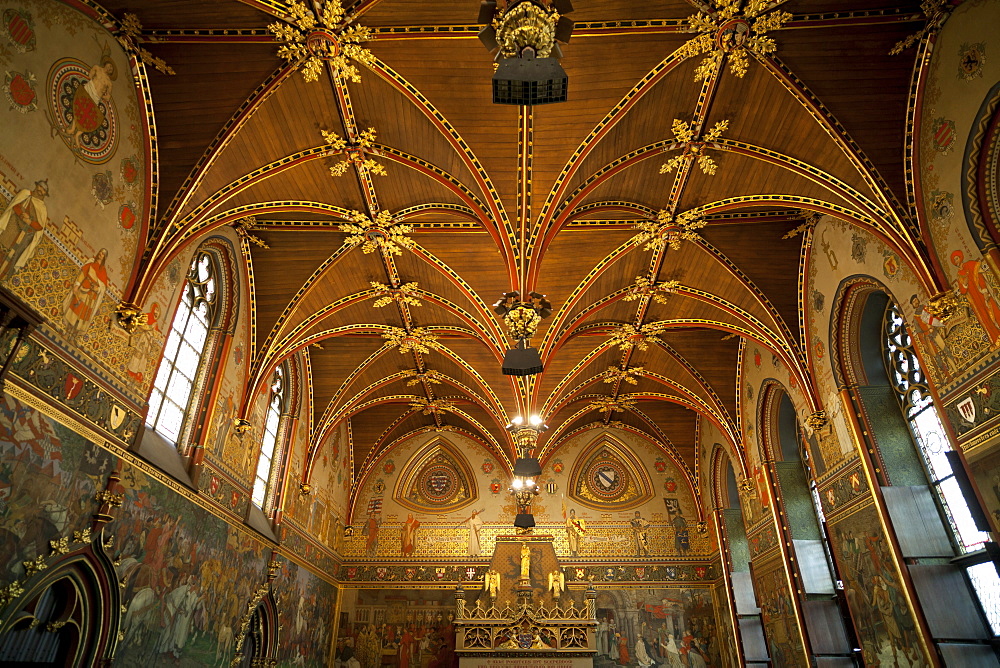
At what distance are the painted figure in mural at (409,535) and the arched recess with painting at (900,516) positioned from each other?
13971 mm

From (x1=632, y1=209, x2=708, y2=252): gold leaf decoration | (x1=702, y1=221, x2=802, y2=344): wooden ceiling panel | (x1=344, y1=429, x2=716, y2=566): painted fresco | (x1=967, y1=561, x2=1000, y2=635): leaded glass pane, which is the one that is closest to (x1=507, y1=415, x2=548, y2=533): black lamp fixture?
(x1=344, y1=429, x2=716, y2=566): painted fresco

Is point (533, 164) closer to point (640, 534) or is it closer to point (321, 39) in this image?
point (321, 39)

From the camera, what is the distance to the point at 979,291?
29.7 feet

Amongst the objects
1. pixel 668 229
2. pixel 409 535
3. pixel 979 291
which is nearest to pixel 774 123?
pixel 668 229

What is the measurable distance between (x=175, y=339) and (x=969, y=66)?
14.3 metres

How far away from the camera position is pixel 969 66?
9.16m

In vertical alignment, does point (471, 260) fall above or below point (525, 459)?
above

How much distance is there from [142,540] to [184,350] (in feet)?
12.8

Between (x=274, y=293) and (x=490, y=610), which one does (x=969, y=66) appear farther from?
(x=490, y=610)

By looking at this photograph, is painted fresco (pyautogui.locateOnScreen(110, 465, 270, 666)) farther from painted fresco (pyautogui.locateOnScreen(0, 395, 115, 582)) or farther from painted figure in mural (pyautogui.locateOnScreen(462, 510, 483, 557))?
painted figure in mural (pyautogui.locateOnScreen(462, 510, 483, 557))

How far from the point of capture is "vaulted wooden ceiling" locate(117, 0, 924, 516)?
32.9 ft

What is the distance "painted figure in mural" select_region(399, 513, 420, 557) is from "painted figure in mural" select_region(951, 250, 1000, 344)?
18.4 metres

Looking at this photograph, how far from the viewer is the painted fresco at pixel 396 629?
66.6ft

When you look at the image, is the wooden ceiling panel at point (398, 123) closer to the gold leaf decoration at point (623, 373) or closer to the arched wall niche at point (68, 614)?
the arched wall niche at point (68, 614)
